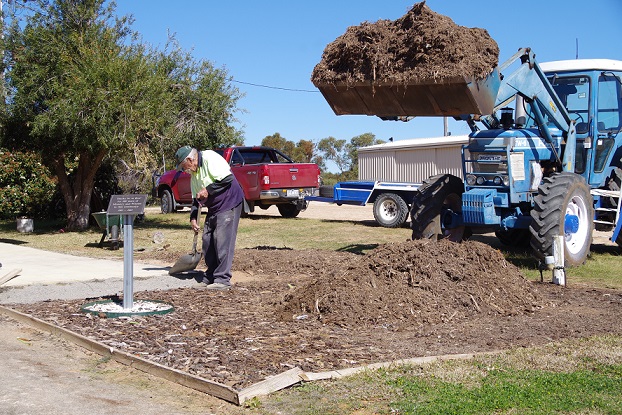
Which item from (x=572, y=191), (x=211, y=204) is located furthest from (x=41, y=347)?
(x=572, y=191)

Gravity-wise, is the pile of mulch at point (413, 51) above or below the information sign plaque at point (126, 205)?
above

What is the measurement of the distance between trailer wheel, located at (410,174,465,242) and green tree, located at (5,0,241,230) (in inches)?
278

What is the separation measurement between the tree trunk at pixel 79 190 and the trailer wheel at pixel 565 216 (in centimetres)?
1185

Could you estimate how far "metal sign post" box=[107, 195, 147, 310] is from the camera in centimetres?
820

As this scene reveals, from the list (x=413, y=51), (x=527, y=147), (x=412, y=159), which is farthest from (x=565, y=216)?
(x=412, y=159)

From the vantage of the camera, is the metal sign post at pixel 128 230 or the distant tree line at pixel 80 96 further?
the distant tree line at pixel 80 96

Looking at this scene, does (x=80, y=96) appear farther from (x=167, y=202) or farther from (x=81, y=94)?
(x=167, y=202)

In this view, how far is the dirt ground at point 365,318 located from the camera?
20.7 feet

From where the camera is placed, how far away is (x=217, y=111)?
23797 millimetres

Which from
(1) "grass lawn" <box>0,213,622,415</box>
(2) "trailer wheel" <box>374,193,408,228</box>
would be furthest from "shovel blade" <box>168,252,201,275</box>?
(2) "trailer wheel" <box>374,193,408,228</box>

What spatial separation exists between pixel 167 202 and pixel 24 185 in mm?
4747

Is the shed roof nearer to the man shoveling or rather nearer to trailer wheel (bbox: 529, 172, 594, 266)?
trailer wheel (bbox: 529, 172, 594, 266)

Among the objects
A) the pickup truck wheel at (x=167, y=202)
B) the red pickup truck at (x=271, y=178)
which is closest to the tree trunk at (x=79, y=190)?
the red pickup truck at (x=271, y=178)

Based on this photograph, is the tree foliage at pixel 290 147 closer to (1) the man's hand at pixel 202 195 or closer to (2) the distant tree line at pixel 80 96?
(2) the distant tree line at pixel 80 96
